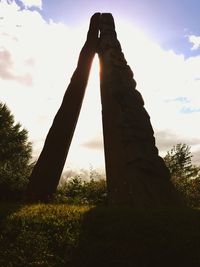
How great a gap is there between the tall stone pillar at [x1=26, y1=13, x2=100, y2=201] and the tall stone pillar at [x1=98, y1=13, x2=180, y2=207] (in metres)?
1.05

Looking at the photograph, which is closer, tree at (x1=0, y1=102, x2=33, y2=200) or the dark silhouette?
the dark silhouette

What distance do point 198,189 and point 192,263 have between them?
32.5 feet

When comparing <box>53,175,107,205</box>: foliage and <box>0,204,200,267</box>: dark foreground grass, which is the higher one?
<box>53,175,107,205</box>: foliage

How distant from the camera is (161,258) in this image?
15.9 feet

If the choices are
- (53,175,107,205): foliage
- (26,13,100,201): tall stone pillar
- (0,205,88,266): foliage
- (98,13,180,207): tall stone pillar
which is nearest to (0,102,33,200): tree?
(53,175,107,205): foliage

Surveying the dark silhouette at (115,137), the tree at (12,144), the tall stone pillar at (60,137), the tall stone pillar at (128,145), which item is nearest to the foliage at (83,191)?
the tall stone pillar at (60,137)

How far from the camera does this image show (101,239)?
5.38 metres

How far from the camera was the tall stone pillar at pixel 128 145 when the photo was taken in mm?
8477

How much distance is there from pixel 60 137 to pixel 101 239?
6.33 metres

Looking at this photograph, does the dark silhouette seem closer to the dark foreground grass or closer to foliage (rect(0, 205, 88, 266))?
the dark foreground grass

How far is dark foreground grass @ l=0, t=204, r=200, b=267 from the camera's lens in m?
4.86

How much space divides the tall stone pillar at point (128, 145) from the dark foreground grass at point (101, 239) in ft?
6.22

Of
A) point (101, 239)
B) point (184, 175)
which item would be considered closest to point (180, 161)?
point (184, 175)

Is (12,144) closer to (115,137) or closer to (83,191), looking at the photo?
(83,191)
